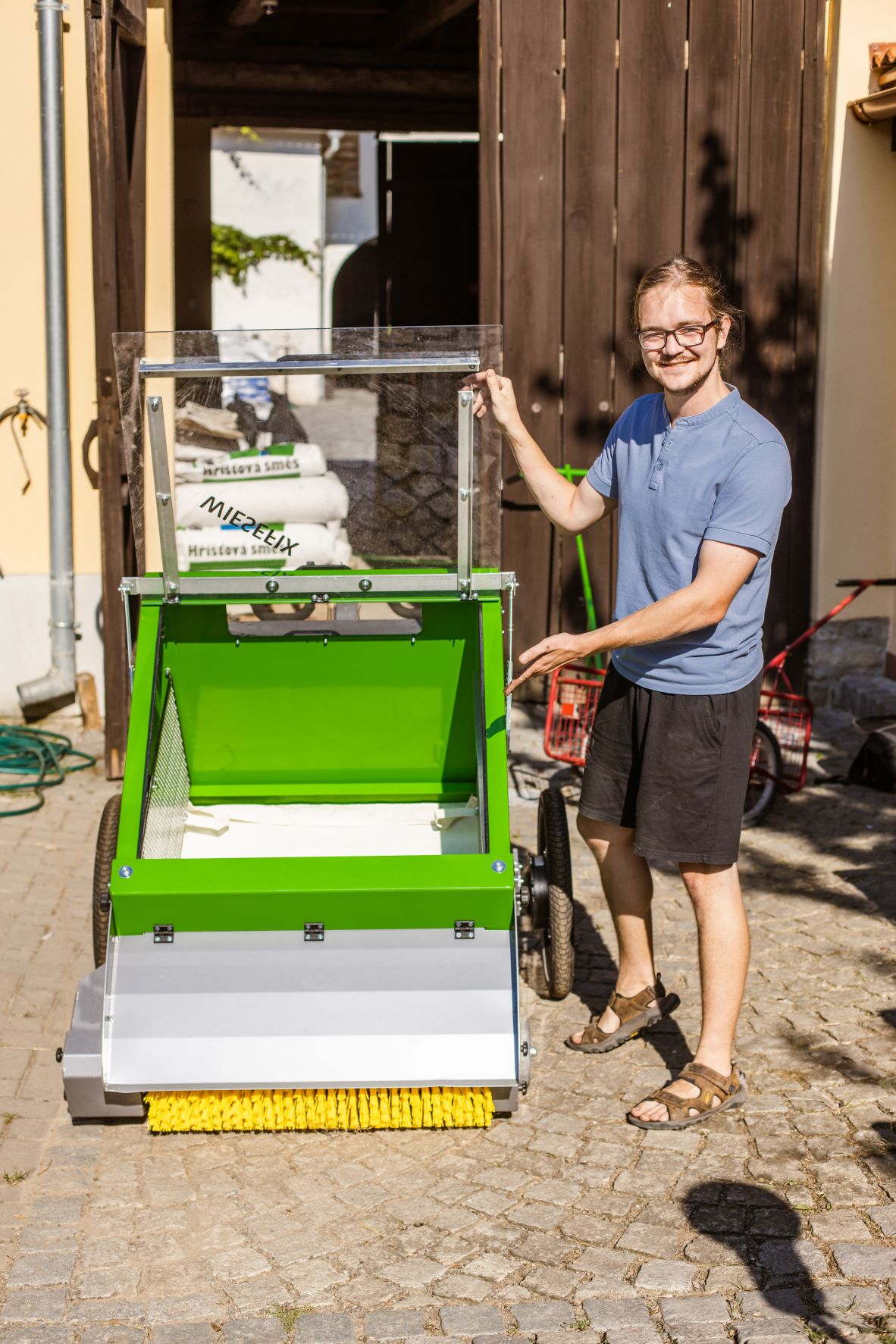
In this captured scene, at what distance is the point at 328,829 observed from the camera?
407cm

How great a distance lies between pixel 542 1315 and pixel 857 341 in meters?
5.30

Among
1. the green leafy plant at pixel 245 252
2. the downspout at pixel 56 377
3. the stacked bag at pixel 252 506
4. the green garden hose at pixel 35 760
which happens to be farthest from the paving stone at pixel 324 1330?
the green leafy plant at pixel 245 252

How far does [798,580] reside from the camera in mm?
7078

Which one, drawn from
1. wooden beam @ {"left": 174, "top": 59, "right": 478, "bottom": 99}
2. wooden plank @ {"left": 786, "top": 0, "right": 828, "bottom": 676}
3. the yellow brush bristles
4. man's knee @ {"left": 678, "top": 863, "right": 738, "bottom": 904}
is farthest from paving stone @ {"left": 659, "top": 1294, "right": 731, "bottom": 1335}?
wooden beam @ {"left": 174, "top": 59, "right": 478, "bottom": 99}

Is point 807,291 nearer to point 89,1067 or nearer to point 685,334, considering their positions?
point 685,334

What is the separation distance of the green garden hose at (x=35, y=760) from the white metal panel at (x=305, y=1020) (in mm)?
2855

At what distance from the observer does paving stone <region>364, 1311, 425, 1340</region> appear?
279 centimetres

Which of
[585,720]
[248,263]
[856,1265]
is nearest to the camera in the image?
[856,1265]

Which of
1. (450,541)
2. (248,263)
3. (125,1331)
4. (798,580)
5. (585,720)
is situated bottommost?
(125,1331)

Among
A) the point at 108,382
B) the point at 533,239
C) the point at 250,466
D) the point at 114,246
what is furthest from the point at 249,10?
the point at 250,466

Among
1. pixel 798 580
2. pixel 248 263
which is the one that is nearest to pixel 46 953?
pixel 798 580

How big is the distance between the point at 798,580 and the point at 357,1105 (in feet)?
14.3

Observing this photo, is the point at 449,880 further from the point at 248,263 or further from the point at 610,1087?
the point at 248,263

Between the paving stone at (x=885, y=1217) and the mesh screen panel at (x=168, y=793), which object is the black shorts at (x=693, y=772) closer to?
the paving stone at (x=885, y=1217)
